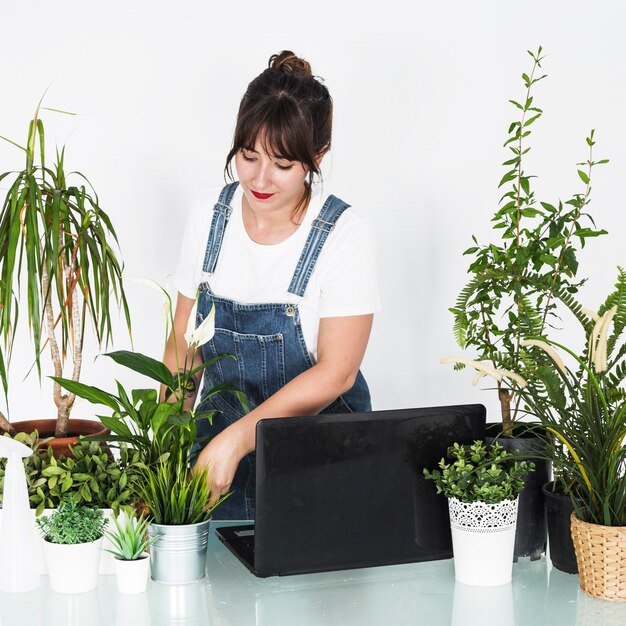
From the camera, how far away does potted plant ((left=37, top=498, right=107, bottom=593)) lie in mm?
1496

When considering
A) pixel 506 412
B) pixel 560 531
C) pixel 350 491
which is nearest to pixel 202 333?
pixel 350 491

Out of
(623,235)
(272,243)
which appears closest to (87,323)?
(272,243)

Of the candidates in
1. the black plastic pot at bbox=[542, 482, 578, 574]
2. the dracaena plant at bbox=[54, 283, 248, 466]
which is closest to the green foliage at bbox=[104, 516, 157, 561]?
the dracaena plant at bbox=[54, 283, 248, 466]

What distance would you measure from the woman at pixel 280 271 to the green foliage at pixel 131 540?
393 mm

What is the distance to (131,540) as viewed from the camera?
4.93 ft

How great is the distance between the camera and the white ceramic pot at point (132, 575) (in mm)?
1500

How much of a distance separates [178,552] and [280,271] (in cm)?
79

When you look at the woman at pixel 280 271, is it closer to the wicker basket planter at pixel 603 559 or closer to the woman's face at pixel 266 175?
the woman's face at pixel 266 175

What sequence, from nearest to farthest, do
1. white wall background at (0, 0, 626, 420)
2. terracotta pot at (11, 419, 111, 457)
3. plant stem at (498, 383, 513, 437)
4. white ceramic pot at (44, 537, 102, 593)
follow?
1. white ceramic pot at (44, 537, 102, 593)
2. plant stem at (498, 383, 513, 437)
3. terracotta pot at (11, 419, 111, 457)
4. white wall background at (0, 0, 626, 420)

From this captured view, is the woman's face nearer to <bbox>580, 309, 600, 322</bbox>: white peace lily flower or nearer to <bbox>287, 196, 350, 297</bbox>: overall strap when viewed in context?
<bbox>287, 196, 350, 297</bbox>: overall strap

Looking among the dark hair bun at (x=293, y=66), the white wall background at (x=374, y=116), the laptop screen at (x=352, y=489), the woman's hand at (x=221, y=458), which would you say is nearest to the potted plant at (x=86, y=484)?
the woman's hand at (x=221, y=458)

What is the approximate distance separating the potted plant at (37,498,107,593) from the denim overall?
62 cm

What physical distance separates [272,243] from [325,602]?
90 cm

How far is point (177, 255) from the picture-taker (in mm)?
2746
